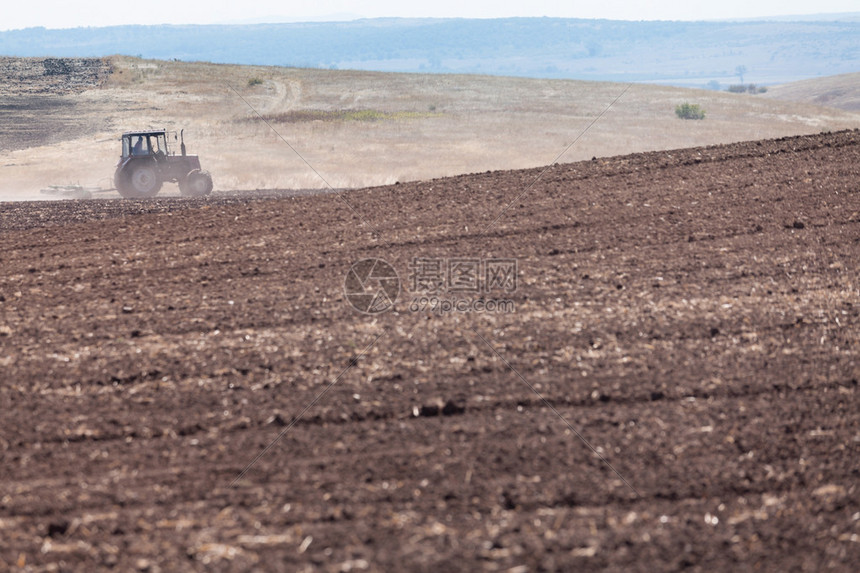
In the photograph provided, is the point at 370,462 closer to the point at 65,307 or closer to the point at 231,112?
the point at 65,307

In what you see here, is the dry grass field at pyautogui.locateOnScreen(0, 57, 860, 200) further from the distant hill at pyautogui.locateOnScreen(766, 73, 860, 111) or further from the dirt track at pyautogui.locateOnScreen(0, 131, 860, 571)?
the distant hill at pyautogui.locateOnScreen(766, 73, 860, 111)

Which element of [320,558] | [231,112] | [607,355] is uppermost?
[231,112]

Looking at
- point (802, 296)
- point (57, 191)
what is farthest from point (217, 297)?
point (57, 191)

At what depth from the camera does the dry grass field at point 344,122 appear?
3269cm

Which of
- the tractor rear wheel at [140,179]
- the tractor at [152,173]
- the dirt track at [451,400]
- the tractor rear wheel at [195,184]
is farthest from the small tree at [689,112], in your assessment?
the dirt track at [451,400]

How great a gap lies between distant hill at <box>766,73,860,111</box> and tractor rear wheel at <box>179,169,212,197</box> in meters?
121

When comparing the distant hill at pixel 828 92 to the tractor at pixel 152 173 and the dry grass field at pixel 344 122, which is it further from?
the tractor at pixel 152 173

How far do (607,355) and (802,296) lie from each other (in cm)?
265

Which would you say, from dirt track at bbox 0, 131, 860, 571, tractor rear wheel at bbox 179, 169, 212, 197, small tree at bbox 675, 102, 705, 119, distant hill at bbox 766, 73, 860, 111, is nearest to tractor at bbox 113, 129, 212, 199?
tractor rear wheel at bbox 179, 169, 212, 197

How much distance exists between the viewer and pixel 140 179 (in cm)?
2280

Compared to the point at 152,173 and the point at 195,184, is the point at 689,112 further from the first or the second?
the point at 152,173

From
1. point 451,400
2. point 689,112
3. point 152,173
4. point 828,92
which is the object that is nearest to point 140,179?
point 152,173

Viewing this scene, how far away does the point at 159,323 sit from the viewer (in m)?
7.96

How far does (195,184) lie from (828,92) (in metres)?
147
